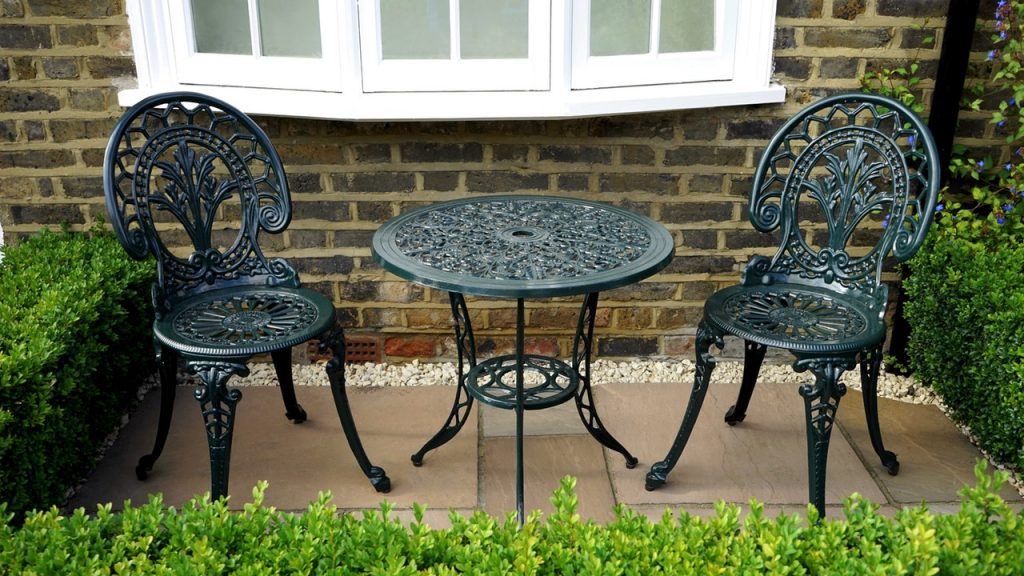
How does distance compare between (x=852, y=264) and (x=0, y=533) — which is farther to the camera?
(x=852, y=264)

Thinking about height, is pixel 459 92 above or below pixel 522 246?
above

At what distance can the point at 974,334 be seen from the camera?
9.35 ft

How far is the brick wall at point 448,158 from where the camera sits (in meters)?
3.08

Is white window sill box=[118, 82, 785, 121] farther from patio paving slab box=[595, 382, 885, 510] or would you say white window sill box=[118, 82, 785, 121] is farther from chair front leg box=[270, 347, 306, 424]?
patio paving slab box=[595, 382, 885, 510]

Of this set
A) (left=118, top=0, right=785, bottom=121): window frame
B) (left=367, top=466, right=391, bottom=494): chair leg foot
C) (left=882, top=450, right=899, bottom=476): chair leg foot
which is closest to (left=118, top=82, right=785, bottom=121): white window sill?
(left=118, top=0, right=785, bottom=121): window frame

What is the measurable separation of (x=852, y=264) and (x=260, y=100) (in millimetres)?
2119

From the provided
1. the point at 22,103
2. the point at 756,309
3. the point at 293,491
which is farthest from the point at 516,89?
the point at 22,103

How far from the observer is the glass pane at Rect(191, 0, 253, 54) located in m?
3.08

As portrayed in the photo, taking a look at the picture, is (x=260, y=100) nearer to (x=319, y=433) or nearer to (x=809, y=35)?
(x=319, y=433)

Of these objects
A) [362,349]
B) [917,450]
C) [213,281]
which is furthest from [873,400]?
[213,281]

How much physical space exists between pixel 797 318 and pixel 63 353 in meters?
2.16

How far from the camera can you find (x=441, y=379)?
349cm

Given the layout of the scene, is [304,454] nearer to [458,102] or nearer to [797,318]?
[458,102]

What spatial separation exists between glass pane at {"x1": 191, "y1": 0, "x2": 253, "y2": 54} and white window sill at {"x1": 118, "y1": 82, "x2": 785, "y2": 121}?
156 millimetres
